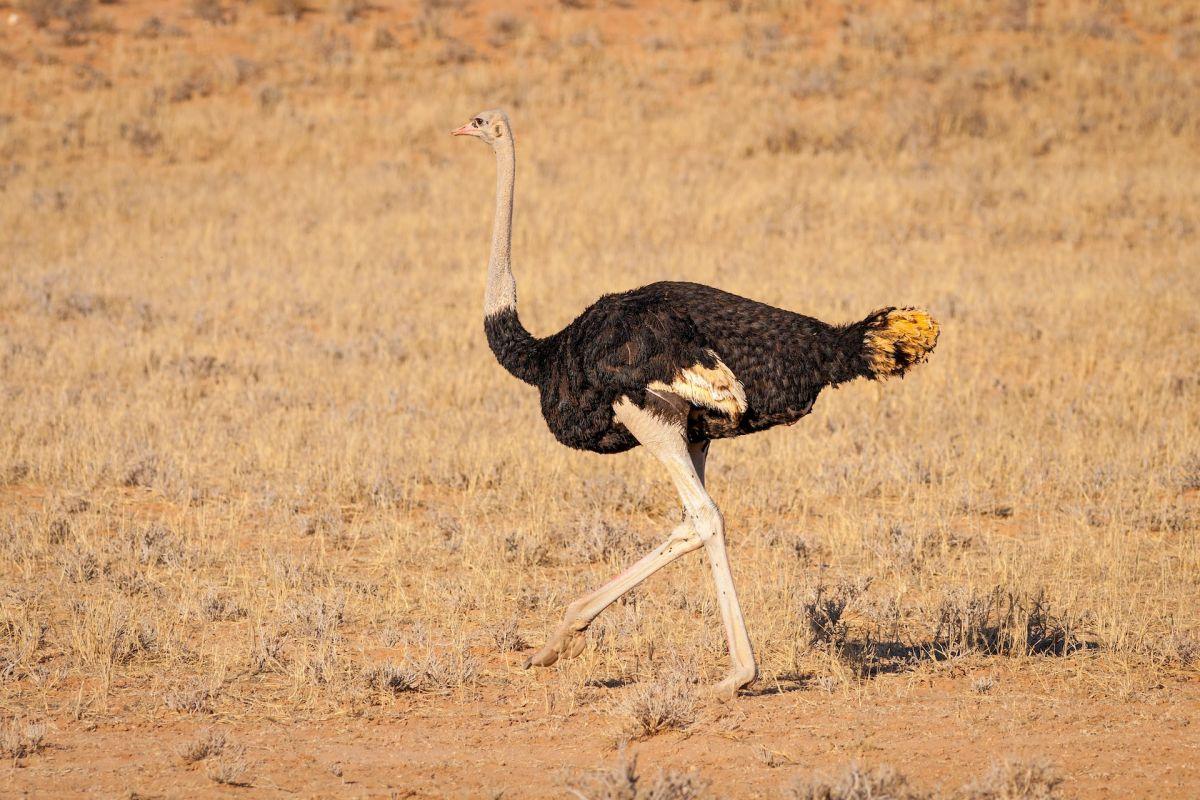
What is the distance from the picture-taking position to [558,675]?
5926 millimetres

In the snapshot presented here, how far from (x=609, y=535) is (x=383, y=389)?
3.76 meters

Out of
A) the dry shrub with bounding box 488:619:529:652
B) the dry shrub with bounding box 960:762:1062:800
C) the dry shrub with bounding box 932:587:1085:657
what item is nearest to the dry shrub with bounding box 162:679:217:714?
the dry shrub with bounding box 488:619:529:652

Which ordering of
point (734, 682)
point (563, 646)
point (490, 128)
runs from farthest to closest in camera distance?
point (490, 128) < point (563, 646) < point (734, 682)

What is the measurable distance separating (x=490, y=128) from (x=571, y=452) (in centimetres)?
340

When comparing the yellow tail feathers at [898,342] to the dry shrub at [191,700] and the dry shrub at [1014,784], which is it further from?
the dry shrub at [191,700]

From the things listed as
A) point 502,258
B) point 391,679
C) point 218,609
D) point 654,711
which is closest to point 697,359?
point 502,258

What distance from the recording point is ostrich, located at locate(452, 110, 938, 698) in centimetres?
541

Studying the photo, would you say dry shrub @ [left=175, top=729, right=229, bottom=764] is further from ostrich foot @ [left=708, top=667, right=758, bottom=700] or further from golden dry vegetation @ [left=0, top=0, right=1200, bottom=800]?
ostrich foot @ [left=708, top=667, right=758, bottom=700]

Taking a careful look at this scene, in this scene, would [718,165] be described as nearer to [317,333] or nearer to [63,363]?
[317,333]

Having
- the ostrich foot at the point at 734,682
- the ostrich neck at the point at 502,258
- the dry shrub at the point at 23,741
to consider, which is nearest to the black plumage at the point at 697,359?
the ostrich neck at the point at 502,258

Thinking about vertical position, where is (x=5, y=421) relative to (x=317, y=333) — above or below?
below

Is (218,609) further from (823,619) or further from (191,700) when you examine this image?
(823,619)

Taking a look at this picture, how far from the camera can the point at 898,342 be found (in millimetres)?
5516

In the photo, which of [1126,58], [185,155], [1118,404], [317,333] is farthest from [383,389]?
[1126,58]
